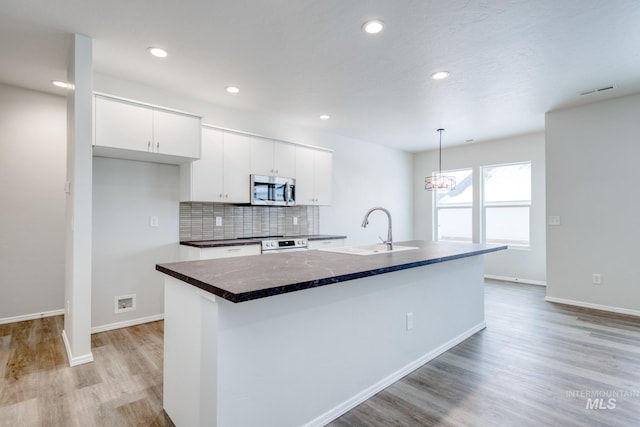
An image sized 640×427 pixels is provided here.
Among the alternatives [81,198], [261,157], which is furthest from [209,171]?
[81,198]

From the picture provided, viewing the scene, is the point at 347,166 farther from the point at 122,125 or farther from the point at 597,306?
the point at 597,306

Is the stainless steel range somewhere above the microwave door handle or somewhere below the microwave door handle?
below

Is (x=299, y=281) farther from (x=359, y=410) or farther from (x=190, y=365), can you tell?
(x=359, y=410)

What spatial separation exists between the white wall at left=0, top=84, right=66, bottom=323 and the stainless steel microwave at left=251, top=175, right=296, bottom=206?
2.22 meters

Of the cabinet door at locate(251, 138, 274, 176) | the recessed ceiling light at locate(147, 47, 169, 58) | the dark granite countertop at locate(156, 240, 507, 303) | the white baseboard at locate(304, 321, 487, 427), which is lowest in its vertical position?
the white baseboard at locate(304, 321, 487, 427)

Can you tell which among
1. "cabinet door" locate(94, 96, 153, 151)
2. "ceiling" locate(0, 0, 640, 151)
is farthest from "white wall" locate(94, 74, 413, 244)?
"cabinet door" locate(94, 96, 153, 151)

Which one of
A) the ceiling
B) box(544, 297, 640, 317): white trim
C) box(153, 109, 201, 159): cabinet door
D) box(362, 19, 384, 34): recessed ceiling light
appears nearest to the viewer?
the ceiling

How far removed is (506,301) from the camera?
4.40m

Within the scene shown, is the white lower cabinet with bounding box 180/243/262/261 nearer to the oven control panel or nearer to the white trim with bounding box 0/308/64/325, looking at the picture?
the oven control panel

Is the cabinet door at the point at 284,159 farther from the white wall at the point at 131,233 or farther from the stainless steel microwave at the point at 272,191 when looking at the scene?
the white wall at the point at 131,233

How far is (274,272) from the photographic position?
1.69m

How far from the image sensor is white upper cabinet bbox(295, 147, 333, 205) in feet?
15.4

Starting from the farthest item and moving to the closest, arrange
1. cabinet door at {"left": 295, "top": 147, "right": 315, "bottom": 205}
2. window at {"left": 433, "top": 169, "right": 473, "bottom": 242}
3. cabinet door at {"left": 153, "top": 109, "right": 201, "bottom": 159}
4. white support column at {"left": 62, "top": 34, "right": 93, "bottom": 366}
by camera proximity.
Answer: window at {"left": 433, "top": 169, "right": 473, "bottom": 242} → cabinet door at {"left": 295, "top": 147, "right": 315, "bottom": 205} → cabinet door at {"left": 153, "top": 109, "right": 201, "bottom": 159} → white support column at {"left": 62, "top": 34, "right": 93, "bottom": 366}

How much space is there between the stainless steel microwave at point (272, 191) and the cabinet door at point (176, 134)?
2.76 ft
